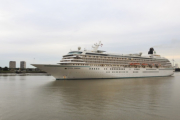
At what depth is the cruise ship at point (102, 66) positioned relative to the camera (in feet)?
151

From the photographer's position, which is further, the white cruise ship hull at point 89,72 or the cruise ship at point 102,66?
the cruise ship at point 102,66

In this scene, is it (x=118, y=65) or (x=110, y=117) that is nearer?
(x=110, y=117)

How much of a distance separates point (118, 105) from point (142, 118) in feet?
13.7

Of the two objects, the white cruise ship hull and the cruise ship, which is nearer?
the white cruise ship hull

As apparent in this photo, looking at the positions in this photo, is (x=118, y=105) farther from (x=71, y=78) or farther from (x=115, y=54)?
(x=115, y=54)

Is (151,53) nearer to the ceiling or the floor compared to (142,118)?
nearer to the ceiling

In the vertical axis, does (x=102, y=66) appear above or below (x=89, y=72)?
above

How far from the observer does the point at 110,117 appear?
14141 mm

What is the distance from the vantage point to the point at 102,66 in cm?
5247

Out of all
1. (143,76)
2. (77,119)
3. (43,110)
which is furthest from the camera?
(143,76)

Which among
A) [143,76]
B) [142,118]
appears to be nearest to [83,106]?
[142,118]

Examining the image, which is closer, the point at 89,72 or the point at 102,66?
the point at 89,72

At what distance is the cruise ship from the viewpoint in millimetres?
45981

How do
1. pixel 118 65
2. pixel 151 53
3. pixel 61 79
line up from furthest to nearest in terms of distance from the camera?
pixel 151 53 < pixel 118 65 < pixel 61 79
